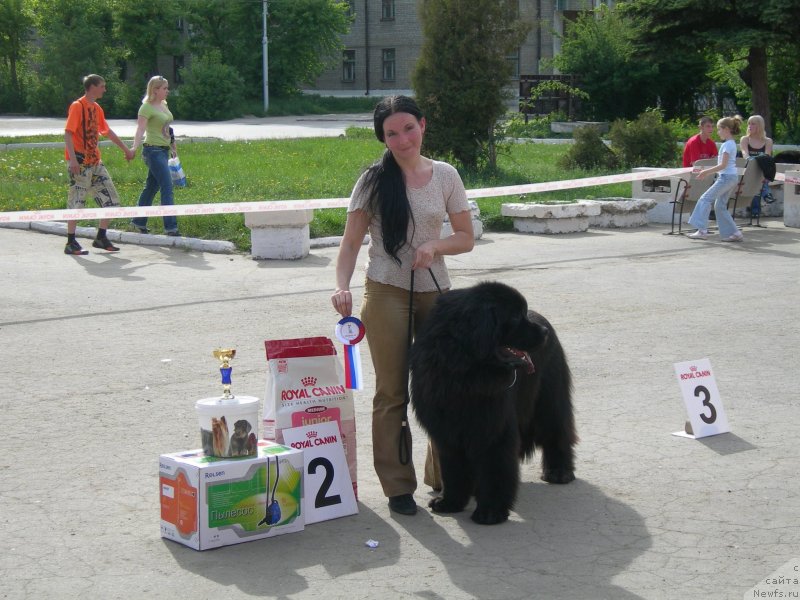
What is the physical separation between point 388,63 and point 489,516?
6271cm

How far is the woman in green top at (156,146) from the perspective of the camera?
44.8 feet

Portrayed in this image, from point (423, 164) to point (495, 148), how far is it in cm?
1587

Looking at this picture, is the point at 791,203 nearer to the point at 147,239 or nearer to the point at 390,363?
the point at 147,239

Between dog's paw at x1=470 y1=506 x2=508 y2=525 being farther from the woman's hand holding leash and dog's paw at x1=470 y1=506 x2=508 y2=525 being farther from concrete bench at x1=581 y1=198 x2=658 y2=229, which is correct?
concrete bench at x1=581 y1=198 x2=658 y2=229

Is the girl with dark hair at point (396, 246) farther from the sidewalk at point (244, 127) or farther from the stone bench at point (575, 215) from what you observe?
the sidewalk at point (244, 127)

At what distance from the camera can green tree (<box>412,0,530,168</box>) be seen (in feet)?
64.8

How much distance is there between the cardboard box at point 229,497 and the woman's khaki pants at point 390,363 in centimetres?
52

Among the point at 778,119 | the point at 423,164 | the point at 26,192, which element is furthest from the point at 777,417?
the point at 778,119

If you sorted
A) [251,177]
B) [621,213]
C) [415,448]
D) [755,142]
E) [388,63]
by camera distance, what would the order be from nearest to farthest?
1. [415,448]
2. [621,213]
3. [755,142]
4. [251,177]
5. [388,63]

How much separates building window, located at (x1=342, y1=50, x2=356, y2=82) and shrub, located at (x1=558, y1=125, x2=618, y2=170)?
4680 centimetres

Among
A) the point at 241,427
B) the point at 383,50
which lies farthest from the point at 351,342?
the point at 383,50

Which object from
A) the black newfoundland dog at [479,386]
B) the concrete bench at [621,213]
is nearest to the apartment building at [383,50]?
the concrete bench at [621,213]

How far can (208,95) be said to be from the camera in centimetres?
4772

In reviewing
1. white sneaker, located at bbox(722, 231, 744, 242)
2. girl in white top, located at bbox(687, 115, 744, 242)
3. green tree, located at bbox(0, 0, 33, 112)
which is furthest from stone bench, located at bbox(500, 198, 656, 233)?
green tree, located at bbox(0, 0, 33, 112)
